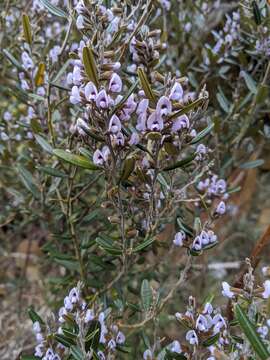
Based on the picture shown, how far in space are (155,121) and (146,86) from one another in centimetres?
5

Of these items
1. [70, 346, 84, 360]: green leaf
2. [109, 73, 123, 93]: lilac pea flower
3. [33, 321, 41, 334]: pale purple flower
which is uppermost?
[109, 73, 123, 93]: lilac pea flower

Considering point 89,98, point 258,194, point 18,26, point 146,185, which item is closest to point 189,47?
point 18,26

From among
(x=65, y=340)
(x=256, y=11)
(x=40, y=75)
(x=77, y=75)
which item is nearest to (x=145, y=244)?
(x=65, y=340)

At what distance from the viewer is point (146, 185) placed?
952 millimetres

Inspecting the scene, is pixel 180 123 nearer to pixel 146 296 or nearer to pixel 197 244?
pixel 197 244

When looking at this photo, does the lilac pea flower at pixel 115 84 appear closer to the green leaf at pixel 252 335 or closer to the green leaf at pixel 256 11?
the green leaf at pixel 252 335

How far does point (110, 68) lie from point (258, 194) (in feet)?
6.27

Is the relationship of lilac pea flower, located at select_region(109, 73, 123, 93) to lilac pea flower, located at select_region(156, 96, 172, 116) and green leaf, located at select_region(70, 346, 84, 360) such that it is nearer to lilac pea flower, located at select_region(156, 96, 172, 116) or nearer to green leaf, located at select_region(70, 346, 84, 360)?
lilac pea flower, located at select_region(156, 96, 172, 116)

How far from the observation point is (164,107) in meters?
0.76

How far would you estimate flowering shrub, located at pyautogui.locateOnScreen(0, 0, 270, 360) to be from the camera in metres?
0.79

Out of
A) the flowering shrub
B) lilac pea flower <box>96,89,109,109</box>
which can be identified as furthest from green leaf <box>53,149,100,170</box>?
lilac pea flower <box>96,89,109,109</box>

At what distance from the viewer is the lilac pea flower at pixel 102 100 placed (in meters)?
0.74

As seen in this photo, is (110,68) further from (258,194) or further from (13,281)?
(258,194)

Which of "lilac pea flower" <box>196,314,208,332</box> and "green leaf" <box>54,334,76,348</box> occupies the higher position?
"lilac pea flower" <box>196,314,208,332</box>
